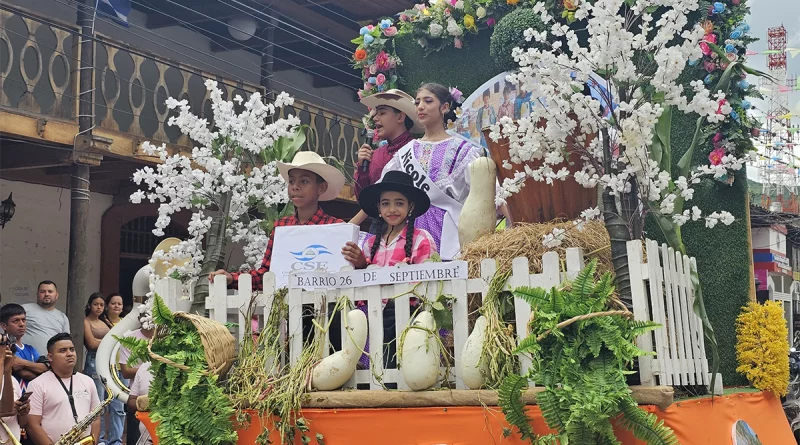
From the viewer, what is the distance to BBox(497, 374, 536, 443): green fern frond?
360 centimetres

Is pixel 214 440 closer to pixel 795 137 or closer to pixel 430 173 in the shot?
pixel 430 173

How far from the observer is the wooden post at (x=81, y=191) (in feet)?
33.7

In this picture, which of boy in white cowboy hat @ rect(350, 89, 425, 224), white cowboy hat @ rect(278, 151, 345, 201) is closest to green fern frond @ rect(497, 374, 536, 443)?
white cowboy hat @ rect(278, 151, 345, 201)

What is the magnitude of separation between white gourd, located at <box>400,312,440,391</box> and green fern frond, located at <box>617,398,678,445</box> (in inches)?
31.7

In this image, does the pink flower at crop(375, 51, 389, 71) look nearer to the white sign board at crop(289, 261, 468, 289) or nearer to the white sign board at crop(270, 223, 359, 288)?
the white sign board at crop(270, 223, 359, 288)

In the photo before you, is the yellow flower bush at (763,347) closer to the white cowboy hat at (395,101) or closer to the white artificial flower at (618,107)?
the white artificial flower at (618,107)

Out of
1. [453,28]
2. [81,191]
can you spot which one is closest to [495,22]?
[453,28]

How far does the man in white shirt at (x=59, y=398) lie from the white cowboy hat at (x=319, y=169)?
8.33 ft

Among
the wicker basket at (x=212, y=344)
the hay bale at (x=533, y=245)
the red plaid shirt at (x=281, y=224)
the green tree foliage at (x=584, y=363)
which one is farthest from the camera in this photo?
Result: the red plaid shirt at (x=281, y=224)

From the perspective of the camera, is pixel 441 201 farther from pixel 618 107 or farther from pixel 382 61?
pixel 382 61

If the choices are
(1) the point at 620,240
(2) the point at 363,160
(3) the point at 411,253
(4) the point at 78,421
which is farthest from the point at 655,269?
(4) the point at 78,421

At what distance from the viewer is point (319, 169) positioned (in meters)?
5.68

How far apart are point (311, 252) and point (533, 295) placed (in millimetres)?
1606

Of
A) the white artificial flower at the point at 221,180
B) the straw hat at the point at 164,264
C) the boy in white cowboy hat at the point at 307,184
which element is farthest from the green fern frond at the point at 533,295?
the straw hat at the point at 164,264
